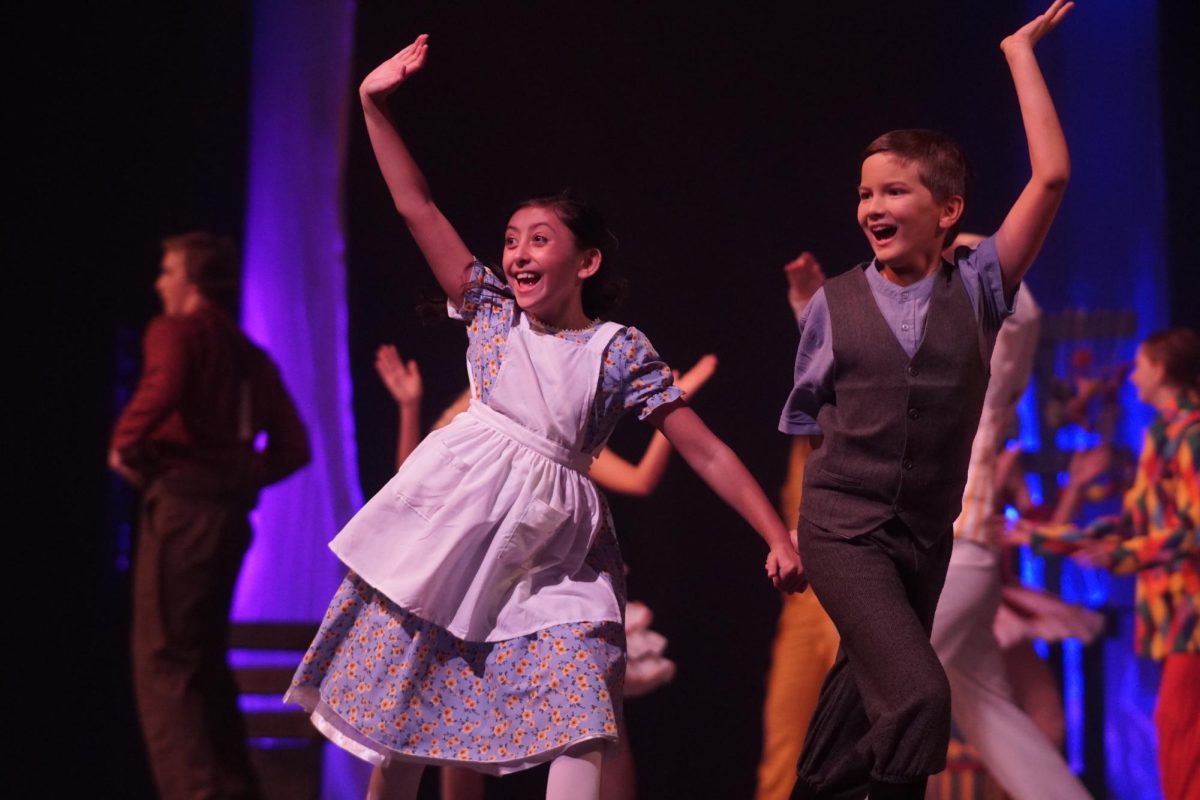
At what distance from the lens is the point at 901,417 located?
83.4 inches

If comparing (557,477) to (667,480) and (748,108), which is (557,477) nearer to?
(667,480)

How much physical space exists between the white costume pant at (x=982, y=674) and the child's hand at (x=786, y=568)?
1.12 metres

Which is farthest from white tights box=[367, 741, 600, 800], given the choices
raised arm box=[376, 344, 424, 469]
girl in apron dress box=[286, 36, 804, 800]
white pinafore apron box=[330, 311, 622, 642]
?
raised arm box=[376, 344, 424, 469]

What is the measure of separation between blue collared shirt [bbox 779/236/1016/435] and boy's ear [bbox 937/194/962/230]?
6 cm

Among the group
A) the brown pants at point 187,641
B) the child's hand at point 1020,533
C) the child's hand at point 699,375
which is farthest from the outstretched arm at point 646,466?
the brown pants at point 187,641

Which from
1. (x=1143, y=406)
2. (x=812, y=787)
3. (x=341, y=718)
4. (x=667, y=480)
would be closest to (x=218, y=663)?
(x=667, y=480)

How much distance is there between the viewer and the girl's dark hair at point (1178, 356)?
12.2 feet

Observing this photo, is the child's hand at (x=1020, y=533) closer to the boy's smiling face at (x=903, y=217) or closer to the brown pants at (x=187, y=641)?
the boy's smiling face at (x=903, y=217)

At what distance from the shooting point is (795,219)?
3.93m

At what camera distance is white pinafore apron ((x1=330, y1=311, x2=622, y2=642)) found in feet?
7.43

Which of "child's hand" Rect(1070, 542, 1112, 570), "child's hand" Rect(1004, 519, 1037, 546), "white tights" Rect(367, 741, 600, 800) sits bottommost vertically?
"white tights" Rect(367, 741, 600, 800)

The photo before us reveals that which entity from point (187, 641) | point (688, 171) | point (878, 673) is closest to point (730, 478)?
point (878, 673)

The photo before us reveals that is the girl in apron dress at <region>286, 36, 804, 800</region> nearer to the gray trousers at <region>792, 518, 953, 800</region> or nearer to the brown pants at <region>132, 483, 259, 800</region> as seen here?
the gray trousers at <region>792, 518, 953, 800</region>

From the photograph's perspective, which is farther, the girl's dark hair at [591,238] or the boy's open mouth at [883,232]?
the girl's dark hair at [591,238]
